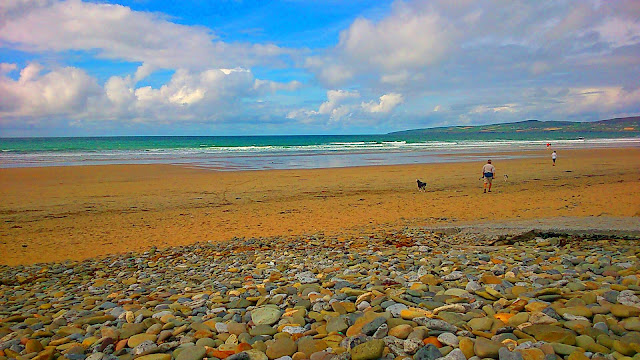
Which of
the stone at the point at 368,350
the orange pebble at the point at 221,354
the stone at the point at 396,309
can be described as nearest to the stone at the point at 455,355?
the stone at the point at 368,350

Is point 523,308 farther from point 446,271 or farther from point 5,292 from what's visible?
point 5,292

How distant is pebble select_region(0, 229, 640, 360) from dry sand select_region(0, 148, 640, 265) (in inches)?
150

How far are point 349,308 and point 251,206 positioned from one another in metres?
11.9

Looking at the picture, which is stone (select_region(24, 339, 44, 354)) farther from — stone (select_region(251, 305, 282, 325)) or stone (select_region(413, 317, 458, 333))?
stone (select_region(413, 317, 458, 333))

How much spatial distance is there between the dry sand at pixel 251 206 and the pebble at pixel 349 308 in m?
3.82

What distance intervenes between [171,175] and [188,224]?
15962 mm

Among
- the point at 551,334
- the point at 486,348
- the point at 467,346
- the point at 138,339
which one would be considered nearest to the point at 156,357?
the point at 138,339

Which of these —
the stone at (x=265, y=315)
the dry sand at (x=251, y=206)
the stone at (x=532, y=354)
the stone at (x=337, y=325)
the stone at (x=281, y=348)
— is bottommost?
the dry sand at (x=251, y=206)

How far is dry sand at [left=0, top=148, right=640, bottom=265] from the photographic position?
11.6m

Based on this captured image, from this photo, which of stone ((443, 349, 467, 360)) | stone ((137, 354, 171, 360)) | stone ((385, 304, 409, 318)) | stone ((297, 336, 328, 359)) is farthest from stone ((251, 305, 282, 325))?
stone ((443, 349, 467, 360))

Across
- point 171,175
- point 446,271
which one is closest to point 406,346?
point 446,271

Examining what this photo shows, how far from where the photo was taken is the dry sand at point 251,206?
11578 mm

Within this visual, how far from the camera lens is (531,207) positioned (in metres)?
14.0

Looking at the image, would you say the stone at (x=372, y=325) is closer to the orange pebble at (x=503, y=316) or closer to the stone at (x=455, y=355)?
the stone at (x=455, y=355)
